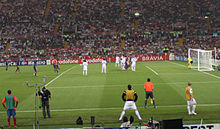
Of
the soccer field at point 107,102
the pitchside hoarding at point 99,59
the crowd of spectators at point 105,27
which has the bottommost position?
the soccer field at point 107,102

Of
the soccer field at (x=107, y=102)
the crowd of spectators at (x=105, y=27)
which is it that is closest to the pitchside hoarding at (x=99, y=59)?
the crowd of spectators at (x=105, y=27)

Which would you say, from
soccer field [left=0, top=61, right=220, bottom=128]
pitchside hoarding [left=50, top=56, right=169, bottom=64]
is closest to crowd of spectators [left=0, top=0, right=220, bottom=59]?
pitchside hoarding [left=50, top=56, right=169, bottom=64]

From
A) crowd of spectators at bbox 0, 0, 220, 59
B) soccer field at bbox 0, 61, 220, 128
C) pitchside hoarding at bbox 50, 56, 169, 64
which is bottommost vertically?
soccer field at bbox 0, 61, 220, 128

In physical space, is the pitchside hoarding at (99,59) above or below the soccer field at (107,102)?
above

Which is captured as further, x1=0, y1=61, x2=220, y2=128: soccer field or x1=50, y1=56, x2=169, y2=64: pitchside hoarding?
x1=50, y1=56, x2=169, y2=64: pitchside hoarding

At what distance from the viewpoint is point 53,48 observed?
64688mm

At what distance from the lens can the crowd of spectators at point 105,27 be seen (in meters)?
64.3

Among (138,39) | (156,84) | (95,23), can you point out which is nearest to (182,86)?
(156,84)

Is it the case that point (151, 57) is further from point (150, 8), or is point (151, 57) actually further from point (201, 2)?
point (201, 2)

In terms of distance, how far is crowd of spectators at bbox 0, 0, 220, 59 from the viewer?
2532 inches

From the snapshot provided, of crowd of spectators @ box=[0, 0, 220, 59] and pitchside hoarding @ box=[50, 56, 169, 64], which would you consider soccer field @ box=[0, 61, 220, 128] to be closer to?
pitchside hoarding @ box=[50, 56, 169, 64]

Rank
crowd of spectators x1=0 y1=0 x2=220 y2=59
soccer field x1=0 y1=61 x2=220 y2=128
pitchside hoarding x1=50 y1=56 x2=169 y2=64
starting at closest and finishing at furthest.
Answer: soccer field x1=0 y1=61 x2=220 y2=128 < pitchside hoarding x1=50 y1=56 x2=169 y2=64 < crowd of spectators x1=0 y1=0 x2=220 y2=59

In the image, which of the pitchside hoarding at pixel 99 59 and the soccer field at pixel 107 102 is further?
the pitchside hoarding at pixel 99 59

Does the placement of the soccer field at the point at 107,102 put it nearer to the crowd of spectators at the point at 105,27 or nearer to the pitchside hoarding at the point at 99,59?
the pitchside hoarding at the point at 99,59
